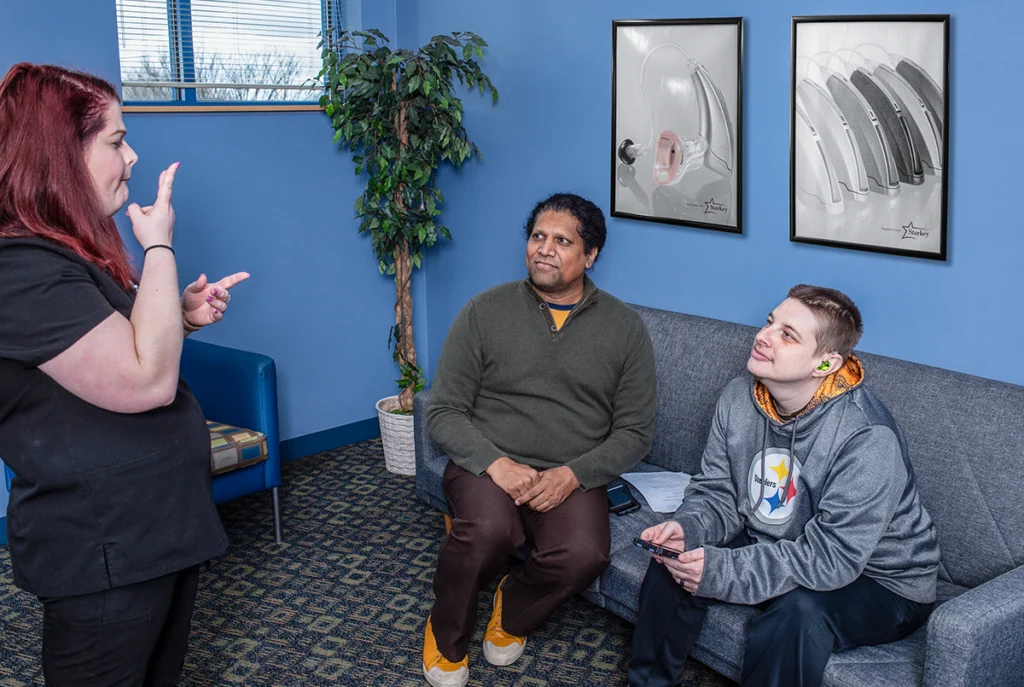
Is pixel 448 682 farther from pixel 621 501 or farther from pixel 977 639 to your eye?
pixel 977 639

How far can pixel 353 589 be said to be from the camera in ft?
10.8

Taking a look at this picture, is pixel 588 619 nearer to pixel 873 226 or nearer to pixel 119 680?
pixel 873 226

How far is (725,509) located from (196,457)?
1.38m

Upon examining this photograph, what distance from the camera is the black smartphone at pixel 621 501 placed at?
2.95 m

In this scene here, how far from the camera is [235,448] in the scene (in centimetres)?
345

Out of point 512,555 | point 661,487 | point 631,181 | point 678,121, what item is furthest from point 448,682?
point 678,121

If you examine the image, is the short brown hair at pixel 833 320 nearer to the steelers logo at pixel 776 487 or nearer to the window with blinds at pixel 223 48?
the steelers logo at pixel 776 487

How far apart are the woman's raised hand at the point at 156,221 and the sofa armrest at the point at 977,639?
1.66m

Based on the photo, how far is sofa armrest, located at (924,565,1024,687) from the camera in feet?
6.49

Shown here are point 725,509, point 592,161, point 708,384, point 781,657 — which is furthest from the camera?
point 592,161

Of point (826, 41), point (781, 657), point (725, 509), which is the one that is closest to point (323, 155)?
point (826, 41)

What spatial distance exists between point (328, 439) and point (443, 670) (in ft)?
6.82

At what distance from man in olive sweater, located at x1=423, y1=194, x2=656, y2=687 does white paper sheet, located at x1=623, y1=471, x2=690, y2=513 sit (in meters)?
0.14

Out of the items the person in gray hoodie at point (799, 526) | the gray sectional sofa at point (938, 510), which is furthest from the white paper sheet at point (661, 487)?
the person in gray hoodie at point (799, 526)
